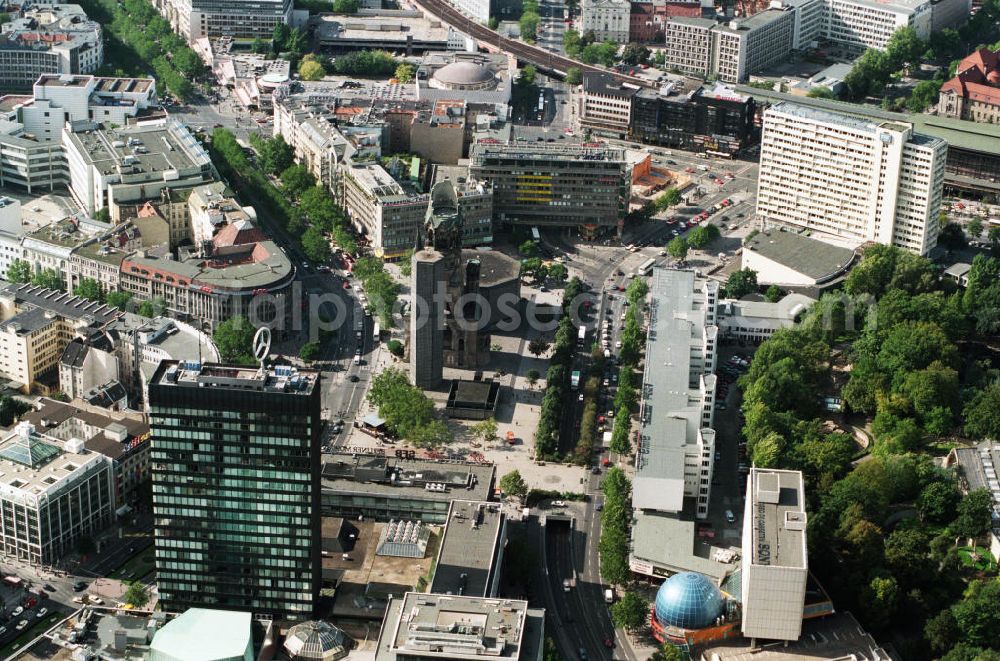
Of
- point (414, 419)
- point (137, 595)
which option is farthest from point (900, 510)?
point (137, 595)

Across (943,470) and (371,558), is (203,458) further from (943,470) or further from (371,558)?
(943,470)

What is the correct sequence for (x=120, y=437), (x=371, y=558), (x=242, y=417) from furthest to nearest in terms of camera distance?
1. (x=120, y=437)
2. (x=371, y=558)
3. (x=242, y=417)

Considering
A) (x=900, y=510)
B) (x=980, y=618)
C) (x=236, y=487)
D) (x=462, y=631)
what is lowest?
(x=980, y=618)

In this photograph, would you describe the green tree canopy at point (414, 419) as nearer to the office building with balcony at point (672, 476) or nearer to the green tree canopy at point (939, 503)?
the office building with balcony at point (672, 476)

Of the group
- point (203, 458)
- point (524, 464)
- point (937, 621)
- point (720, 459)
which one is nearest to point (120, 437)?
point (203, 458)

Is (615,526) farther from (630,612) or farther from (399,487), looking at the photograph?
(399,487)

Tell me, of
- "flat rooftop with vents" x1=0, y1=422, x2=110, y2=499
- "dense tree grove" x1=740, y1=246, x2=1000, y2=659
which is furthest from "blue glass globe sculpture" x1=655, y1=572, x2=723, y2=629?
"flat rooftop with vents" x1=0, y1=422, x2=110, y2=499
